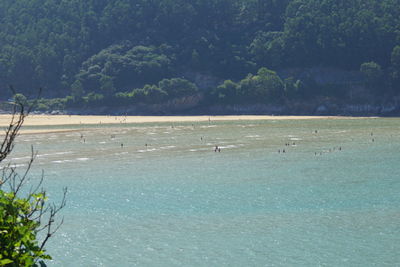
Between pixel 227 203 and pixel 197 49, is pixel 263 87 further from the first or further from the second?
pixel 227 203

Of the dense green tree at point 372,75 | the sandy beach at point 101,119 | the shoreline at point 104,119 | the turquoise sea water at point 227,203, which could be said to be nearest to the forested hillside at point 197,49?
the dense green tree at point 372,75

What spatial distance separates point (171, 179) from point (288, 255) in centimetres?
1986

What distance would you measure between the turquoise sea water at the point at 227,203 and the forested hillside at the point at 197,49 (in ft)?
213

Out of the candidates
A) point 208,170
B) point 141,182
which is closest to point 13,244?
point 141,182

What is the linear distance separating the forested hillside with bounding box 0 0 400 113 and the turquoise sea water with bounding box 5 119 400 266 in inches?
2559

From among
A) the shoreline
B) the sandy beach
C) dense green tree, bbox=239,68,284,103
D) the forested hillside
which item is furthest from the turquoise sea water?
the forested hillside

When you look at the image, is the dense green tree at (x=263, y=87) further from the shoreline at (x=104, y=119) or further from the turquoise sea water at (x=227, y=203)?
the turquoise sea water at (x=227, y=203)

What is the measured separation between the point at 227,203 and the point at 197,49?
115 meters

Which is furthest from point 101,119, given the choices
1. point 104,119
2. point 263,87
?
point 263,87

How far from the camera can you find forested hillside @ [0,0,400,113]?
427ft

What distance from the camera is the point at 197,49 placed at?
146 metres

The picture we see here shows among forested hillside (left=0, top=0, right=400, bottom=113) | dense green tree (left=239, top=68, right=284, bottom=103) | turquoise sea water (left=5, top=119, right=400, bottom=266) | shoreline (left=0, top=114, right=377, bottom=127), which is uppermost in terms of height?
forested hillside (left=0, top=0, right=400, bottom=113)

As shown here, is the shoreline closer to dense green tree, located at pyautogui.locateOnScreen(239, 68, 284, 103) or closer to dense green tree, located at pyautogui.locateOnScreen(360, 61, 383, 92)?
dense green tree, located at pyautogui.locateOnScreen(239, 68, 284, 103)

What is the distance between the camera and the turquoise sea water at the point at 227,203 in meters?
24.2
